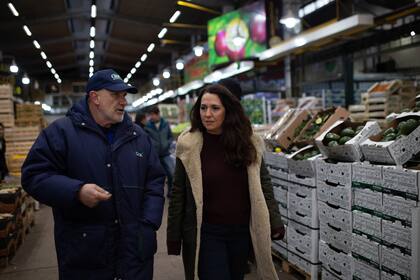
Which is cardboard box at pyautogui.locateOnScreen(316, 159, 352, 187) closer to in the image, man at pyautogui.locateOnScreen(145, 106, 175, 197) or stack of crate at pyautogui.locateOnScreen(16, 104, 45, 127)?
man at pyautogui.locateOnScreen(145, 106, 175, 197)

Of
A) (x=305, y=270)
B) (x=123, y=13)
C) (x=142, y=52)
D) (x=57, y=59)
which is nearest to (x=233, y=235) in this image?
(x=305, y=270)

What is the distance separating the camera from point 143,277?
2549 millimetres

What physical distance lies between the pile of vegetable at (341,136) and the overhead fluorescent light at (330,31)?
4.62m

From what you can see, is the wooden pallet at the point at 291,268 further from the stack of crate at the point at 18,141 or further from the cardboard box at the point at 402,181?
the stack of crate at the point at 18,141

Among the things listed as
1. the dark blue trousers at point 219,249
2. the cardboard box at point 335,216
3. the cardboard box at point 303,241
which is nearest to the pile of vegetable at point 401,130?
the cardboard box at point 335,216

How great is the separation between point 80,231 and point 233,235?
0.95m

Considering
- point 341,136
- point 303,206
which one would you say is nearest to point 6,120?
point 303,206

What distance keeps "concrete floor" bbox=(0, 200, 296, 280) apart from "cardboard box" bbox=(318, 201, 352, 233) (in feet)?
2.99

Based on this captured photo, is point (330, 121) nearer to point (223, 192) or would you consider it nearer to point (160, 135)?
point (223, 192)

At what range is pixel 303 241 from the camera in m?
4.37

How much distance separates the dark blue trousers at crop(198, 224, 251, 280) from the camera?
2.76 m

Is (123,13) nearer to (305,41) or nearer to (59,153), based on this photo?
(305,41)

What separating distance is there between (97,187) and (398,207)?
2.07 meters

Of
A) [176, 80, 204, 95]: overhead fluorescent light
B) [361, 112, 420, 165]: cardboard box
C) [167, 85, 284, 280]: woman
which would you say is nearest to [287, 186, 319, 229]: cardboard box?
[361, 112, 420, 165]: cardboard box
